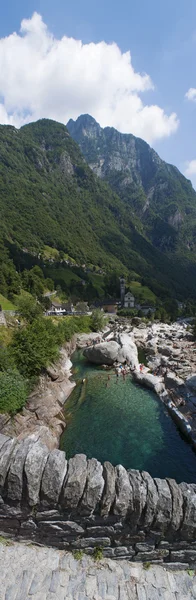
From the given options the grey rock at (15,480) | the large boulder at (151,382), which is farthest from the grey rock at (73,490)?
the large boulder at (151,382)

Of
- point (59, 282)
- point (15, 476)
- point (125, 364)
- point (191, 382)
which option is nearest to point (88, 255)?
point (59, 282)

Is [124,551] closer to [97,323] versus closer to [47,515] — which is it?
[47,515]

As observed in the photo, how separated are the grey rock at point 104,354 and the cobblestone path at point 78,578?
32442 mm

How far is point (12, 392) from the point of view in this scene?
19.1 meters

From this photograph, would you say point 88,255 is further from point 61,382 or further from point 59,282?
point 61,382

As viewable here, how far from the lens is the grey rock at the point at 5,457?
18.3 ft

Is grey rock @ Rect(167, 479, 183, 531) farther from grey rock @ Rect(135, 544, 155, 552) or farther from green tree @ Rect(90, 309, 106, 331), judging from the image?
green tree @ Rect(90, 309, 106, 331)

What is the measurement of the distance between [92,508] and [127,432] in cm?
1649

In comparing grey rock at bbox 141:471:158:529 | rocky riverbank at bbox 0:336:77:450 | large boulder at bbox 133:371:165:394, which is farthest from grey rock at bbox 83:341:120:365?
grey rock at bbox 141:471:158:529

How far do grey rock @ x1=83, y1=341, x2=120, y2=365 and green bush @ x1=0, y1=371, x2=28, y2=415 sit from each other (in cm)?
1907

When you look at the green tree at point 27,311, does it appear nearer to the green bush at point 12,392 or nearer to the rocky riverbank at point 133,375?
the rocky riverbank at point 133,375

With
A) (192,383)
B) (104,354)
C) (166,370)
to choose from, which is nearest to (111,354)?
(104,354)

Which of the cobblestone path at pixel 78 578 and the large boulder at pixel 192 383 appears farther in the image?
the large boulder at pixel 192 383

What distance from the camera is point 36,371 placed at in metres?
24.3
